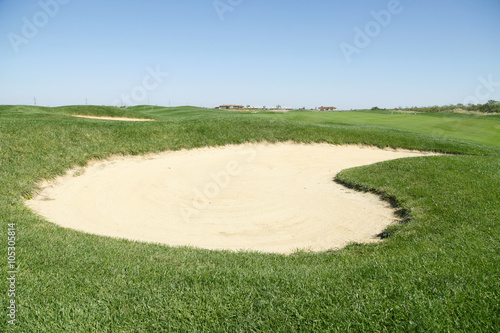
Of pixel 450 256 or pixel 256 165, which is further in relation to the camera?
pixel 256 165

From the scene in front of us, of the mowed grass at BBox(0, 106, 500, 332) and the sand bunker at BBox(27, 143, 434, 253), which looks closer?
the mowed grass at BBox(0, 106, 500, 332)

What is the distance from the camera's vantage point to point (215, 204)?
7609mm

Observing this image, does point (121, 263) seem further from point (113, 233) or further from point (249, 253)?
point (113, 233)

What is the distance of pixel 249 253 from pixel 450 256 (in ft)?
9.09

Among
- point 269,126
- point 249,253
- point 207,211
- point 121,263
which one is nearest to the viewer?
point 121,263

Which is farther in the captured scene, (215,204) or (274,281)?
Answer: (215,204)

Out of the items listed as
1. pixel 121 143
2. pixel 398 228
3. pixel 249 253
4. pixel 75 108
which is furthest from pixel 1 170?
pixel 75 108

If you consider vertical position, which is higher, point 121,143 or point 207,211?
point 121,143

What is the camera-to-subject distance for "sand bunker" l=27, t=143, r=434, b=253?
598 cm

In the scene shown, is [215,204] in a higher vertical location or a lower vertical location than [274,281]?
lower

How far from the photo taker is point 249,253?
4797mm

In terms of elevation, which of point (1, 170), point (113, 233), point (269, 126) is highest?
point (269, 126)

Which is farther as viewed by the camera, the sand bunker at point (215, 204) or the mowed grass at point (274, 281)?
the sand bunker at point (215, 204)

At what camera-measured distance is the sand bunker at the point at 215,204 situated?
598 cm
